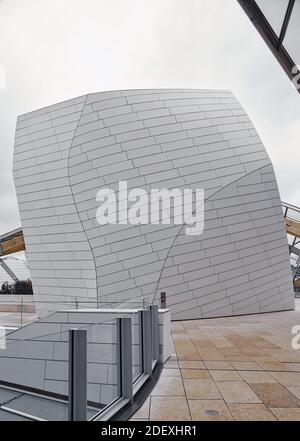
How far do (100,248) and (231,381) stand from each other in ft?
37.2

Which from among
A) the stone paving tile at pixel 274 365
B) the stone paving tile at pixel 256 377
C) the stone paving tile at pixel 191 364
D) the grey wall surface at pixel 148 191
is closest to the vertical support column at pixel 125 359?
the stone paving tile at pixel 256 377

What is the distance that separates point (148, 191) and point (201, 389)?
1199cm

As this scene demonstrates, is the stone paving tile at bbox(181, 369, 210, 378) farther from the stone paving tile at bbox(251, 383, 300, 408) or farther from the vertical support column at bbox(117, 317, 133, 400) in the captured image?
the vertical support column at bbox(117, 317, 133, 400)

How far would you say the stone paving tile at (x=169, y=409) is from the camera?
443cm

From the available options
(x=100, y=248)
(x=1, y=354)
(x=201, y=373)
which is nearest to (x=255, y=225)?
(x=100, y=248)

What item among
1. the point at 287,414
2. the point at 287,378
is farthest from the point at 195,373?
the point at 287,414

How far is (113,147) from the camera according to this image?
17547 millimetres

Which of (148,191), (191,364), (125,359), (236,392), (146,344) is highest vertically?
(148,191)

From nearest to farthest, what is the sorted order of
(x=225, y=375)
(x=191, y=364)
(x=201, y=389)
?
(x=201, y=389) → (x=225, y=375) → (x=191, y=364)

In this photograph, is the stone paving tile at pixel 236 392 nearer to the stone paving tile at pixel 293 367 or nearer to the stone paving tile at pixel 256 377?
the stone paving tile at pixel 256 377

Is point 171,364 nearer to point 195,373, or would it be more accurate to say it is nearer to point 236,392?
point 195,373

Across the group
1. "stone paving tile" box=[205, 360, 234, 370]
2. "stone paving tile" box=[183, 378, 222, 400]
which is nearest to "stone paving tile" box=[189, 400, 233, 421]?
"stone paving tile" box=[183, 378, 222, 400]

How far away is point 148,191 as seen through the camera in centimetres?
1684
